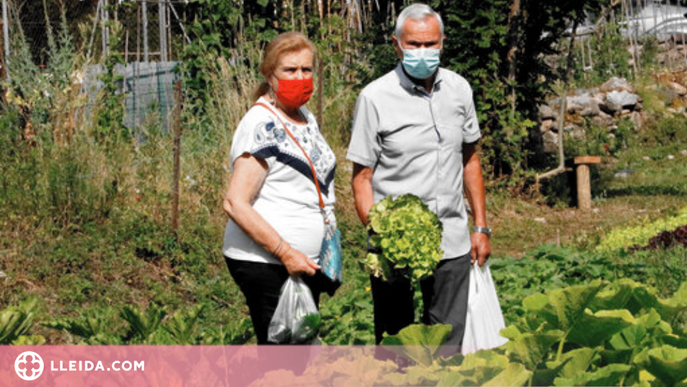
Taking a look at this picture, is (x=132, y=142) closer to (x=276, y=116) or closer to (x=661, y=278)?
(x=661, y=278)

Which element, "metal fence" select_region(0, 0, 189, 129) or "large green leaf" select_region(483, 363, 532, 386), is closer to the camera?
"large green leaf" select_region(483, 363, 532, 386)

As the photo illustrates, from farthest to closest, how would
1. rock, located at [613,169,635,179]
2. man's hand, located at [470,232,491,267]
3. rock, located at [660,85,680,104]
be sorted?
rock, located at [660,85,680,104]
rock, located at [613,169,635,179]
man's hand, located at [470,232,491,267]

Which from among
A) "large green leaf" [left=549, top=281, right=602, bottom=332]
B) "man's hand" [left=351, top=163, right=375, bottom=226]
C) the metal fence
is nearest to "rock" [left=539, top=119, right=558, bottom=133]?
the metal fence

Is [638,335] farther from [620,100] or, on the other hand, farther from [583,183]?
[620,100]

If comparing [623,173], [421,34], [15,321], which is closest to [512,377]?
[15,321]

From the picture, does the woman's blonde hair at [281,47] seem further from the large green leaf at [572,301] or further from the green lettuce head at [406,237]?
the large green leaf at [572,301]

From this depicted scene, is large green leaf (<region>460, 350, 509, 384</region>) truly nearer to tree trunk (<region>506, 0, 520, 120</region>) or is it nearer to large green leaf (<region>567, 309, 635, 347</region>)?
large green leaf (<region>567, 309, 635, 347</region>)

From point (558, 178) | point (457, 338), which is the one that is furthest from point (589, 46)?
point (457, 338)

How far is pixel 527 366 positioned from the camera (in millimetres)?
1842

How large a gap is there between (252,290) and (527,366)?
1.45m

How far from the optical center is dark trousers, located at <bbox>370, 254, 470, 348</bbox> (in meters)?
3.48

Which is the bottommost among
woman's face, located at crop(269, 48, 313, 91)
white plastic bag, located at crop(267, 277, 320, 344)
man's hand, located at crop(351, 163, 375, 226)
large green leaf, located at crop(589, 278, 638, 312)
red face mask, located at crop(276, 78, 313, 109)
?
white plastic bag, located at crop(267, 277, 320, 344)

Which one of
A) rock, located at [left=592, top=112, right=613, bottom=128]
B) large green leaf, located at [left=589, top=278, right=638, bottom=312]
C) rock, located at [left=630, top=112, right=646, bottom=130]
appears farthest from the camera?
rock, located at [left=630, top=112, right=646, bottom=130]

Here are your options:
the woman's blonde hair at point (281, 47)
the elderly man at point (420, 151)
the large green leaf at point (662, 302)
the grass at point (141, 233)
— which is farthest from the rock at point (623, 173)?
the large green leaf at point (662, 302)
